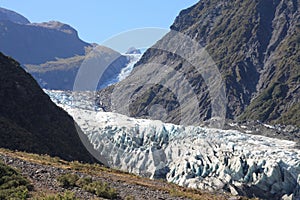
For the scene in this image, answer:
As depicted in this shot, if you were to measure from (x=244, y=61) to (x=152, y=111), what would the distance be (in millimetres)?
48054

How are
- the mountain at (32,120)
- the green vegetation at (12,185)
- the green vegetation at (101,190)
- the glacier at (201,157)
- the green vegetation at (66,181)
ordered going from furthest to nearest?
the glacier at (201,157), the mountain at (32,120), the green vegetation at (66,181), the green vegetation at (101,190), the green vegetation at (12,185)

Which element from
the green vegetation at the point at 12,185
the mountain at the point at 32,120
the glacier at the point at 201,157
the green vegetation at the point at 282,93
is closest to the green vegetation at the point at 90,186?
the green vegetation at the point at 12,185

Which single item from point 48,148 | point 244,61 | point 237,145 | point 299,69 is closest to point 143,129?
point 237,145

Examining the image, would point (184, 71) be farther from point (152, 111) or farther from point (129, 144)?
point (129, 144)

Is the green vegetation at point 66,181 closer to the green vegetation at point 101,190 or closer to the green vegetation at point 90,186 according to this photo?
the green vegetation at point 90,186

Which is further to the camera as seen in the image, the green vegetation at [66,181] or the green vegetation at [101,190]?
the green vegetation at [66,181]

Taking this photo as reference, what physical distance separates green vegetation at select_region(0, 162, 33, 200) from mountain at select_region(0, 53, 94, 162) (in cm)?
1498

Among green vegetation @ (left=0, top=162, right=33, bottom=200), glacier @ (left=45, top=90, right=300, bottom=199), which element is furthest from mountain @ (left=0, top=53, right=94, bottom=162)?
green vegetation @ (left=0, top=162, right=33, bottom=200)

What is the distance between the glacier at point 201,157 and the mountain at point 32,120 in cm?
540

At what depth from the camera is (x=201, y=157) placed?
1631 inches

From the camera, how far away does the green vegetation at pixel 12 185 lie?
14581 mm

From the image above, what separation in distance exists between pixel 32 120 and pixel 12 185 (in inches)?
886

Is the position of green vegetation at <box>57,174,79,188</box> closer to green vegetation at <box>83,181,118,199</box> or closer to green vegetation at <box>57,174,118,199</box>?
green vegetation at <box>57,174,118,199</box>

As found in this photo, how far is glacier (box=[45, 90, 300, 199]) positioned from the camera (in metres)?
38.2
